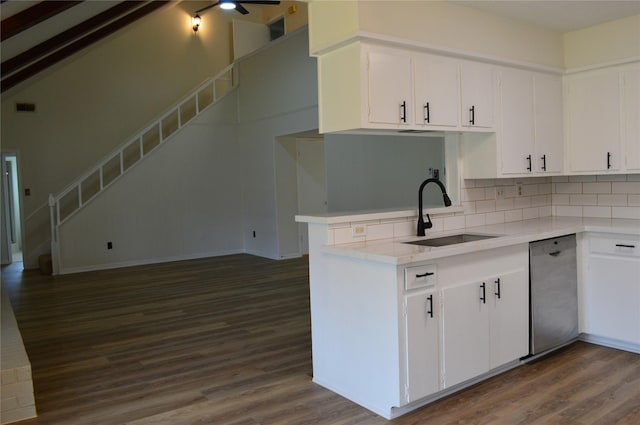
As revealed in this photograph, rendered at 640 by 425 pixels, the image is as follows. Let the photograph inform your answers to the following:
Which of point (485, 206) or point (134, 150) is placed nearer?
point (485, 206)

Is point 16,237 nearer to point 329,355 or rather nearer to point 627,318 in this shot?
point 329,355

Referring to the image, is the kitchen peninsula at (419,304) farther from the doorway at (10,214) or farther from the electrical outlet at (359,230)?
the doorway at (10,214)

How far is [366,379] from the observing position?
307 cm

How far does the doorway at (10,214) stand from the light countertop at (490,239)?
823 centimetres

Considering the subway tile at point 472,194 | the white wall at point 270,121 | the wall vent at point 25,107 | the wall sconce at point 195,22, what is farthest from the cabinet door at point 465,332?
the wall sconce at point 195,22

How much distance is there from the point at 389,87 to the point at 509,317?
175cm

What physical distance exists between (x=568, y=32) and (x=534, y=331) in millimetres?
2625

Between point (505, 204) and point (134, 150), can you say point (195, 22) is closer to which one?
point (134, 150)

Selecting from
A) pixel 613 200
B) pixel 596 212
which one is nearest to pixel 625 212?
pixel 613 200

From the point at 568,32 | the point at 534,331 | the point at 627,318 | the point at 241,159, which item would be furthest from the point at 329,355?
the point at 241,159

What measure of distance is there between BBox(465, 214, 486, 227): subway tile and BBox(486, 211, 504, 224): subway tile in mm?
67

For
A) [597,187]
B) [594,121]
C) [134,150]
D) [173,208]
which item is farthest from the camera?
[134,150]

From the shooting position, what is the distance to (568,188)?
4824 millimetres

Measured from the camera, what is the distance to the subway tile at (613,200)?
14.5 feet
